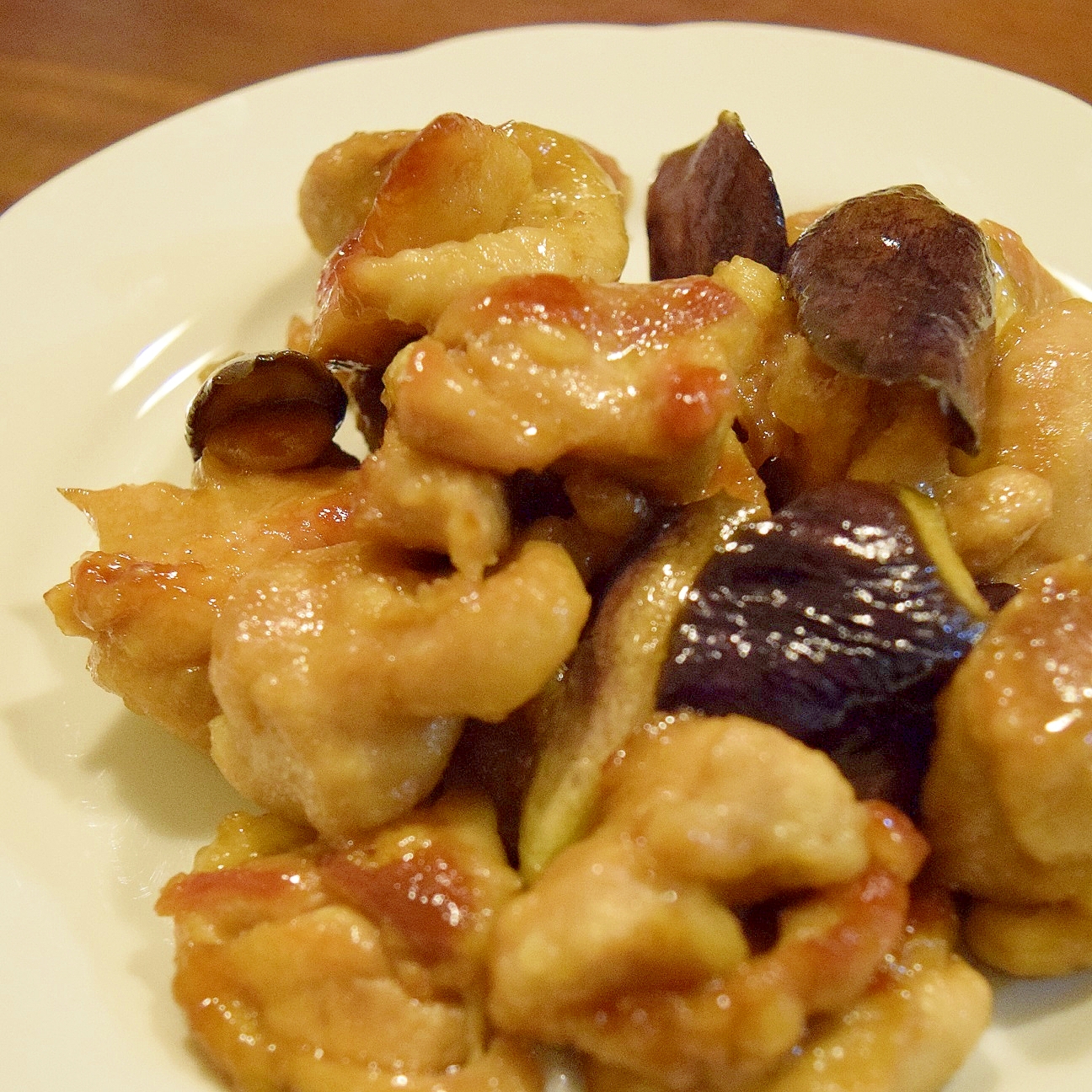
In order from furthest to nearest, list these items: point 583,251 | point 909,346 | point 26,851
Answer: point 583,251 → point 26,851 → point 909,346

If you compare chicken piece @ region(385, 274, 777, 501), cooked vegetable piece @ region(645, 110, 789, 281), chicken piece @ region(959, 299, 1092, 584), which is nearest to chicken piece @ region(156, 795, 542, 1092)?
chicken piece @ region(385, 274, 777, 501)

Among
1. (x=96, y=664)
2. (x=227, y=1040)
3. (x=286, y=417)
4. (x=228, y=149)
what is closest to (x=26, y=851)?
(x=96, y=664)

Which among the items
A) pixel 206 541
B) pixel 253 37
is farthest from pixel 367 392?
pixel 253 37

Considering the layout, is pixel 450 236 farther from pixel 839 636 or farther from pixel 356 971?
pixel 356 971

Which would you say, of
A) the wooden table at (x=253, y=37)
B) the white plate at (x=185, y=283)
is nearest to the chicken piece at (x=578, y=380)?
the white plate at (x=185, y=283)

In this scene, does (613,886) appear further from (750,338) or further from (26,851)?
(26,851)
